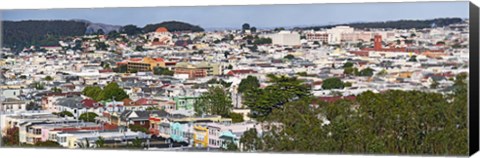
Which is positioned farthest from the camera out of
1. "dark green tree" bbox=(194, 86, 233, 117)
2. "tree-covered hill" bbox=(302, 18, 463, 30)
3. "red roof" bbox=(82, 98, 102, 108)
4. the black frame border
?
"red roof" bbox=(82, 98, 102, 108)

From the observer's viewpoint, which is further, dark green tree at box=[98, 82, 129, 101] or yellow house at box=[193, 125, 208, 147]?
dark green tree at box=[98, 82, 129, 101]

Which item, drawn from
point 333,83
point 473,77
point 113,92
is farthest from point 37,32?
point 473,77

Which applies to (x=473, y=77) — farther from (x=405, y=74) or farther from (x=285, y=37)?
(x=285, y=37)

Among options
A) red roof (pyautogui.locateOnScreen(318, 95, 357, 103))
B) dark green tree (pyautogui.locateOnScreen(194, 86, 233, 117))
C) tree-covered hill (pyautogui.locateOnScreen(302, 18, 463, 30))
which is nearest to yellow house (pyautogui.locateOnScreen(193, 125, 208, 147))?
dark green tree (pyautogui.locateOnScreen(194, 86, 233, 117))

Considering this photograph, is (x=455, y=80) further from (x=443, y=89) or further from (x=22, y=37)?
(x=22, y=37)

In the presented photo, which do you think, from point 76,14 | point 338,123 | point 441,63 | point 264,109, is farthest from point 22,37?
point 441,63

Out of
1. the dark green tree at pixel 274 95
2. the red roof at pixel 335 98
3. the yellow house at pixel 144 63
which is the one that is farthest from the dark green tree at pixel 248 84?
the yellow house at pixel 144 63

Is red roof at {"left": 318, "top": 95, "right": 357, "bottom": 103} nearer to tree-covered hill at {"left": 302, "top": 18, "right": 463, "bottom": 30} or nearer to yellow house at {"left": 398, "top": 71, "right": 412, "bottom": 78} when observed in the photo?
yellow house at {"left": 398, "top": 71, "right": 412, "bottom": 78}
